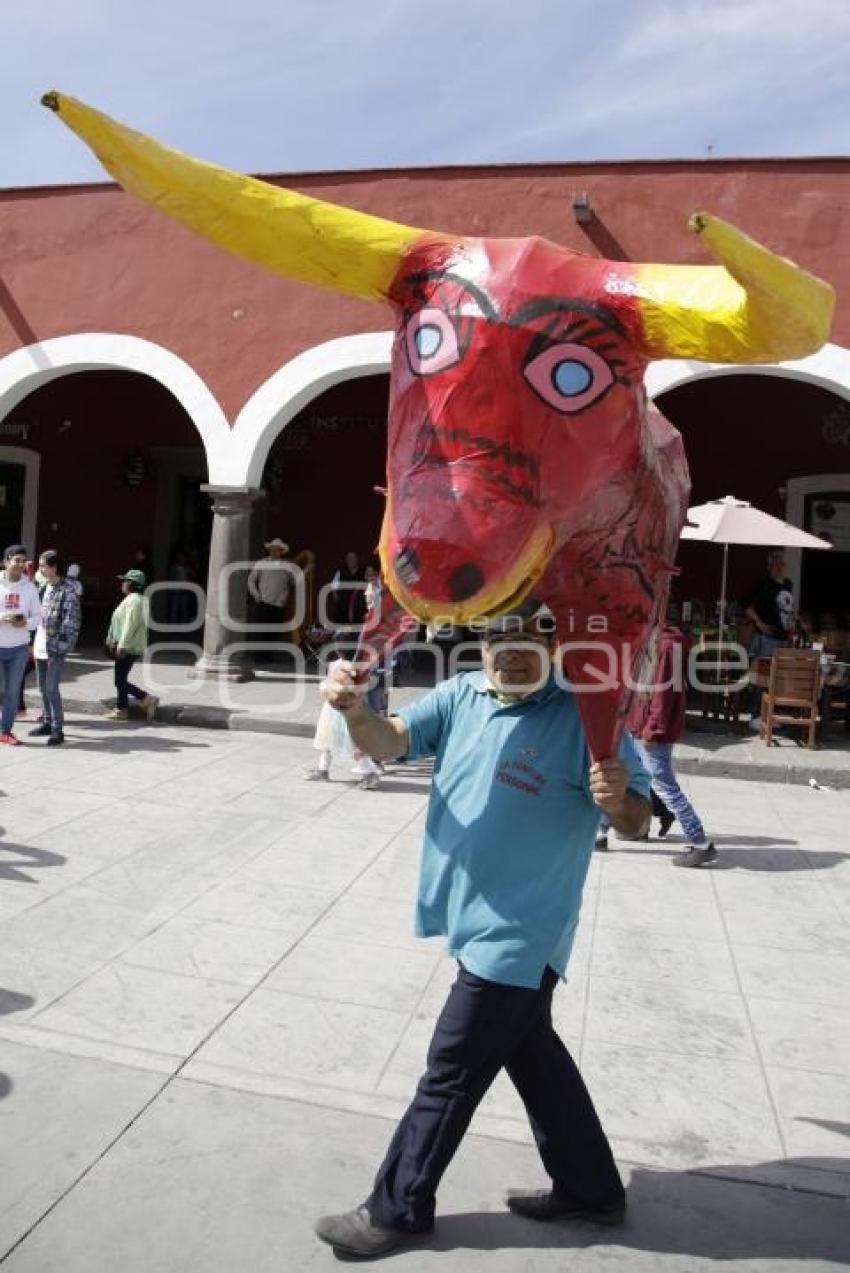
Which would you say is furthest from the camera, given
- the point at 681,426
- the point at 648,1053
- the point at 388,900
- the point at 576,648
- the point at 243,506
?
the point at 681,426

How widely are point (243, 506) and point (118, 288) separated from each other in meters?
2.78

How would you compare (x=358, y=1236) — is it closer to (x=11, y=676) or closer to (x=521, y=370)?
(x=521, y=370)

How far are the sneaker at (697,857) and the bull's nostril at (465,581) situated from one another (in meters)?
4.41

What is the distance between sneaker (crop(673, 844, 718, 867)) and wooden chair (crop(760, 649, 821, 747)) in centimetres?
354

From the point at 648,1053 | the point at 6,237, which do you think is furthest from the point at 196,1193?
the point at 6,237

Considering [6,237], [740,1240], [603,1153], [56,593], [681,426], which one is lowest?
[740,1240]

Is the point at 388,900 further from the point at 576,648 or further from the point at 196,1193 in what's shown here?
the point at 576,648

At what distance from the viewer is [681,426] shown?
42.7 ft

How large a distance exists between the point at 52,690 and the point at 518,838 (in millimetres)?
6778

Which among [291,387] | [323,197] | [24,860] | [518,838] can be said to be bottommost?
[24,860]

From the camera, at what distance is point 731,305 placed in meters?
1.94

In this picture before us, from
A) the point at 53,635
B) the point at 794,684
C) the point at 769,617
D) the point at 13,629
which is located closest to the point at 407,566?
the point at 13,629

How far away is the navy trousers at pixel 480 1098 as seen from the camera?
2346 mm

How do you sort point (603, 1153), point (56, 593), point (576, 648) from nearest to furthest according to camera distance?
point (576, 648) < point (603, 1153) < point (56, 593)
